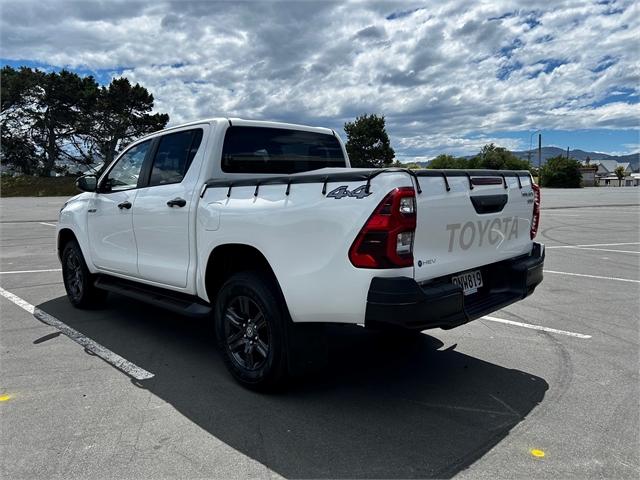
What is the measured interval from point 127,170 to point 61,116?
5062cm

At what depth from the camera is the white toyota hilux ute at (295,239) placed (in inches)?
118

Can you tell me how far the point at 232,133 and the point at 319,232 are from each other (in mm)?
1732

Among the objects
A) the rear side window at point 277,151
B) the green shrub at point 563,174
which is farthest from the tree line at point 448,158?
the rear side window at point 277,151

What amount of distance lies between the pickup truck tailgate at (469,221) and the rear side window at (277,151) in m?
1.91

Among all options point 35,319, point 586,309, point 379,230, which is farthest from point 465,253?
point 35,319

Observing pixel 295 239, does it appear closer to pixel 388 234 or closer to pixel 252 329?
pixel 388 234

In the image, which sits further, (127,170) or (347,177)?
(127,170)

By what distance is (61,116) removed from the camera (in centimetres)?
4912

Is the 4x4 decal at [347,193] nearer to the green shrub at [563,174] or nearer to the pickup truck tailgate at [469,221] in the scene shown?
the pickup truck tailgate at [469,221]

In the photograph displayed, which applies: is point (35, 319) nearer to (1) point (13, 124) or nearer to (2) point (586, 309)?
(2) point (586, 309)

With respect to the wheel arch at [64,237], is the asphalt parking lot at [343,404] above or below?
below

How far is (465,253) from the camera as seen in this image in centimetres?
353

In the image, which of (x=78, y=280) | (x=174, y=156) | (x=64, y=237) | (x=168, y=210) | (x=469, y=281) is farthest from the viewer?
(x=64, y=237)

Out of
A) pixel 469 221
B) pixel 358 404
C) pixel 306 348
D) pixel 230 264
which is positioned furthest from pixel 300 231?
pixel 358 404
